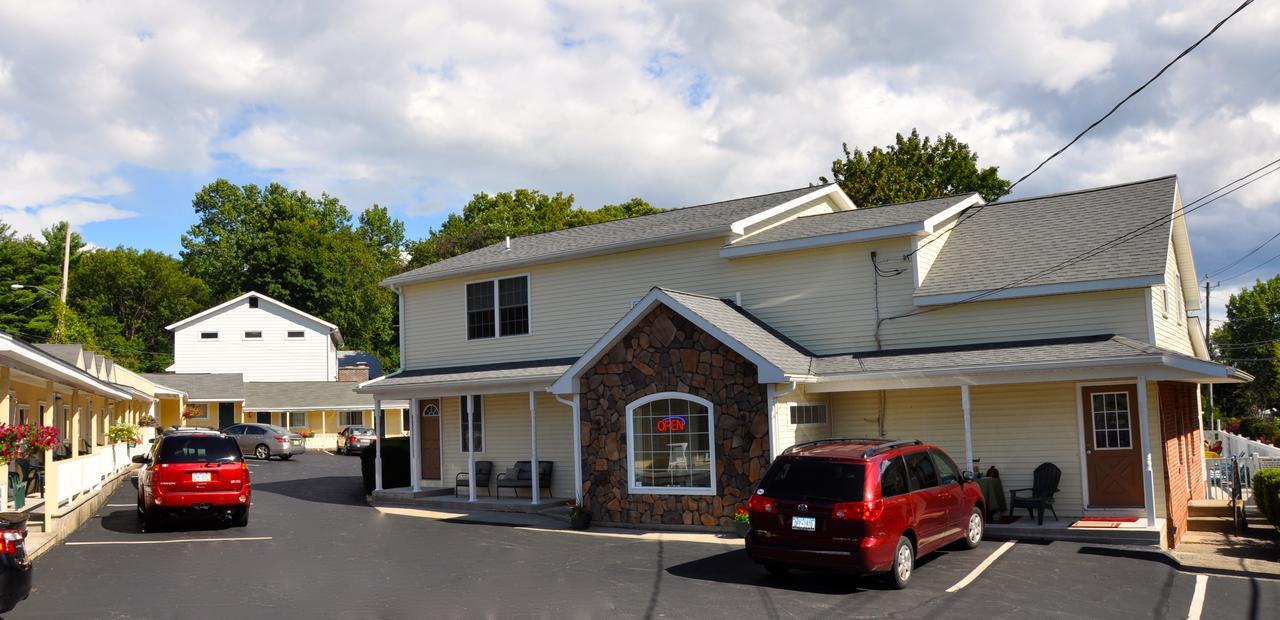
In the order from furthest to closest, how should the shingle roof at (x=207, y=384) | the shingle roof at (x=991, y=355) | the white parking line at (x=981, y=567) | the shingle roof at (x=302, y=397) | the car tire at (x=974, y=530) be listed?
the shingle roof at (x=302, y=397) → the shingle roof at (x=207, y=384) → the shingle roof at (x=991, y=355) → the car tire at (x=974, y=530) → the white parking line at (x=981, y=567)

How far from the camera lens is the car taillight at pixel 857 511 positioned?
1044cm

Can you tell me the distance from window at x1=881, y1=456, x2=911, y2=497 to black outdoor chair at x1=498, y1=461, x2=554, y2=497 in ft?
35.0

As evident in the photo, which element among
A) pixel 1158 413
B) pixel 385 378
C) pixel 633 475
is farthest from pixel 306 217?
pixel 1158 413

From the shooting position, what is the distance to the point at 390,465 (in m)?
24.0

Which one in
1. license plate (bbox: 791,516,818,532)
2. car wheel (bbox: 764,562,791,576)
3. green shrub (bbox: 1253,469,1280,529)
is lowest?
car wheel (bbox: 764,562,791,576)

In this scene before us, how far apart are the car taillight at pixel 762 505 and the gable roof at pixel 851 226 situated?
7849mm

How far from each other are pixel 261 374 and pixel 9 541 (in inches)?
1892

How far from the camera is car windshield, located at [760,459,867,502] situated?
10.8m

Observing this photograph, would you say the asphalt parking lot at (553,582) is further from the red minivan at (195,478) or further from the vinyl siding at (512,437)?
the vinyl siding at (512,437)

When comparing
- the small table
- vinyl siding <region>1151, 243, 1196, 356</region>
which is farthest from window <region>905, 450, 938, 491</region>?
vinyl siding <region>1151, 243, 1196, 356</region>

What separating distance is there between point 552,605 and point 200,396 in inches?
Result: 1618

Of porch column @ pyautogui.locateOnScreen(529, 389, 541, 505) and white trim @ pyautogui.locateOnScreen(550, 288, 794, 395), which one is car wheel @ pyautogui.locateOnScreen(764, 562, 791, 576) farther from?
porch column @ pyautogui.locateOnScreen(529, 389, 541, 505)

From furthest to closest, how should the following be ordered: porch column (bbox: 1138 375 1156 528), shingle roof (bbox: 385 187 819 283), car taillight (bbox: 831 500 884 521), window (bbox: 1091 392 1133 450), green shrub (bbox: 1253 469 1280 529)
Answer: shingle roof (bbox: 385 187 819 283) → window (bbox: 1091 392 1133 450) → green shrub (bbox: 1253 469 1280 529) → porch column (bbox: 1138 375 1156 528) → car taillight (bbox: 831 500 884 521)

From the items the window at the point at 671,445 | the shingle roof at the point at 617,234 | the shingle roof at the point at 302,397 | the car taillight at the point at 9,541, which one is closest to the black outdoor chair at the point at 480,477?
the shingle roof at the point at 617,234
